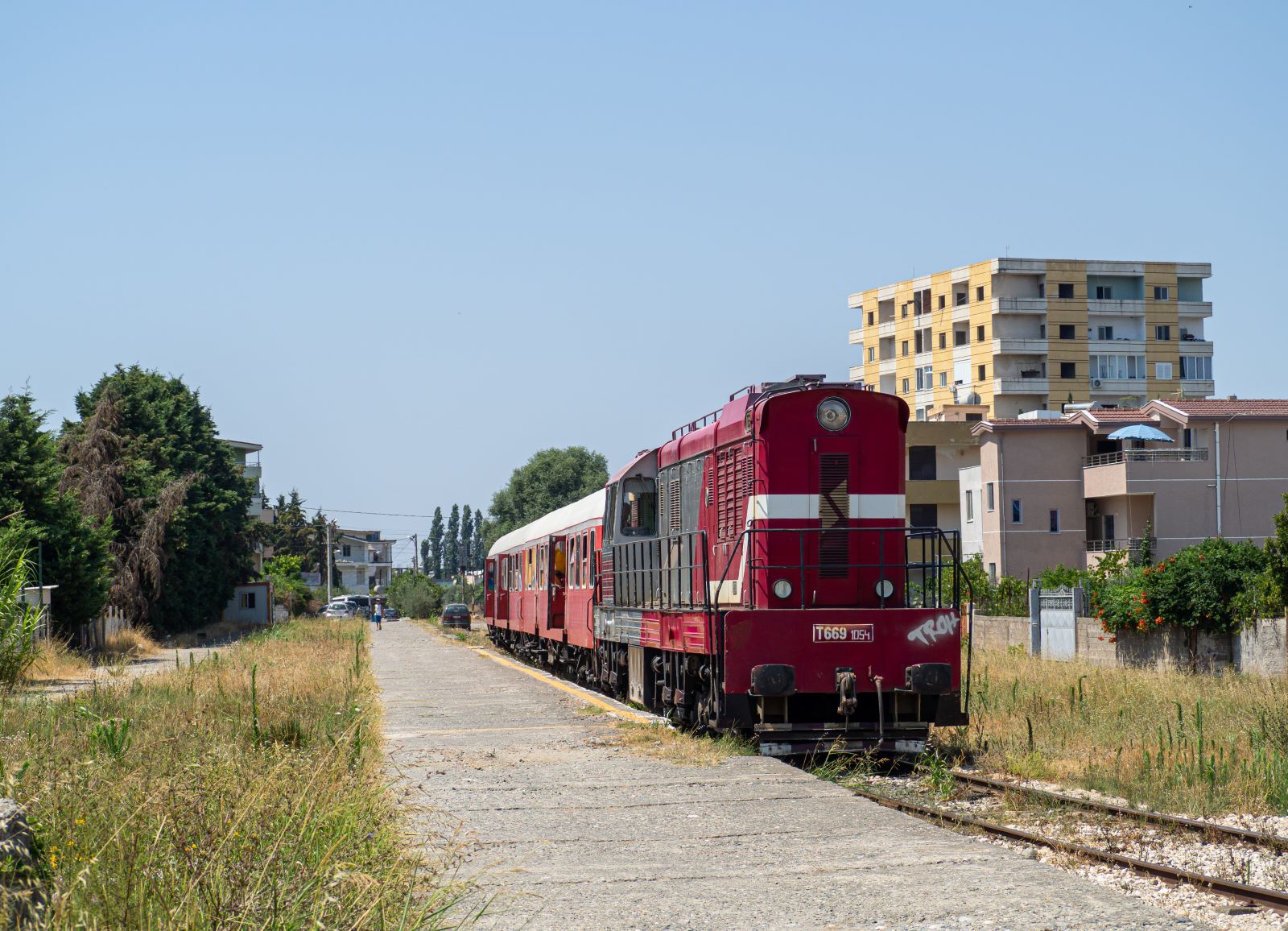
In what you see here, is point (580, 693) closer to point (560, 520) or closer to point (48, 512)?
point (560, 520)

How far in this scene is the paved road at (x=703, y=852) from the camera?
6379 millimetres

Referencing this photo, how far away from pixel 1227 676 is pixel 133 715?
15.1m

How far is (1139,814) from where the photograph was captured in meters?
9.31

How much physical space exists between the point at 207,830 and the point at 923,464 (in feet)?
179

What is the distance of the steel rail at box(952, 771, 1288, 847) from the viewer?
28.0ft

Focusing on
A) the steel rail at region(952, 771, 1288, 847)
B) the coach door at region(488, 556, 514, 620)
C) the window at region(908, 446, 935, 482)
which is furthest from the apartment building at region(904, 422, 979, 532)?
the steel rail at region(952, 771, 1288, 847)

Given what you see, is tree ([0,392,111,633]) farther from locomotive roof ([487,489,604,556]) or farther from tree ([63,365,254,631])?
locomotive roof ([487,489,604,556])

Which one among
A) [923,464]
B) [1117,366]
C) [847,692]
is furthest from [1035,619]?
[1117,366]

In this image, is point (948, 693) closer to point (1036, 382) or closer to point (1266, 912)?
point (1266, 912)

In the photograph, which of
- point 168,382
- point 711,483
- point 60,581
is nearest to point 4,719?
point 711,483

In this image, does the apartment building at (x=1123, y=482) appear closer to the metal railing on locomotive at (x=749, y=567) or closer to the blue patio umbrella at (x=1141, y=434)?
the blue patio umbrella at (x=1141, y=434)

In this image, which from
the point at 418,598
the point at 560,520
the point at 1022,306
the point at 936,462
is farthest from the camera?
the point at 418,598

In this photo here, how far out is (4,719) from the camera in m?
10.7

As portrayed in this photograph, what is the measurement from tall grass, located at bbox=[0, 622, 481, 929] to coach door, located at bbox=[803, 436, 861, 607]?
183 inches
